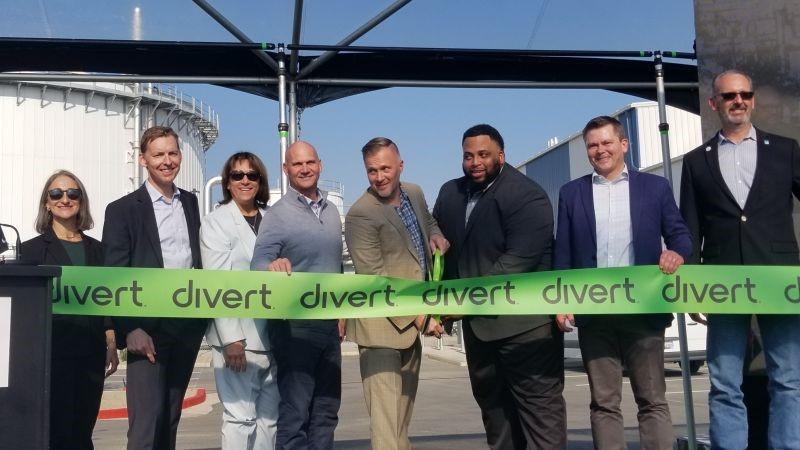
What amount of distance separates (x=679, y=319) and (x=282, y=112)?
3.01 m

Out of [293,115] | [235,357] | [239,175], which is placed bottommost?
[235,357]

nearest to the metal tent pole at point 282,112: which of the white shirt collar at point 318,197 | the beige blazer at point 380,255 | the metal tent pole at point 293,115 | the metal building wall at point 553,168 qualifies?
the metal tent pole at point 293,115

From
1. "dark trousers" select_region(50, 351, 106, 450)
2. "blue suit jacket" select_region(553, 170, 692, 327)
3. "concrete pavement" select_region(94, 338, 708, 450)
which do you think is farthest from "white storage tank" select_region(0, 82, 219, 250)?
"blue suit jacket" select_region(553, 170, 692, 327)

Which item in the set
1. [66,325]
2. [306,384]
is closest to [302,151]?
[306,384]

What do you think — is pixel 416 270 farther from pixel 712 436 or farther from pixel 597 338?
pixel 712 436

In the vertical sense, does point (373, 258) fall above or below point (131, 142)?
below

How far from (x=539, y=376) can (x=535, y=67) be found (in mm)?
2963

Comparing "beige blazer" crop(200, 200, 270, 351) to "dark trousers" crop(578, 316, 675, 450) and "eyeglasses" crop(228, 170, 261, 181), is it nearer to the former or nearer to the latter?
"eyeglasses" crop(228, 170, 261, 181)

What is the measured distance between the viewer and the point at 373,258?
4906mm

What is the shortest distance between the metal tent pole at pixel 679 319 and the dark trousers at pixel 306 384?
6.77ft

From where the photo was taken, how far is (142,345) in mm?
4711

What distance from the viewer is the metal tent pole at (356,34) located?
21.3ft

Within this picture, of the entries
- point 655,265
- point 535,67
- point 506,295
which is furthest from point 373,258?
point 535,67

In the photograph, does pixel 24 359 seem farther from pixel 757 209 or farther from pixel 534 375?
pixel 757 209
